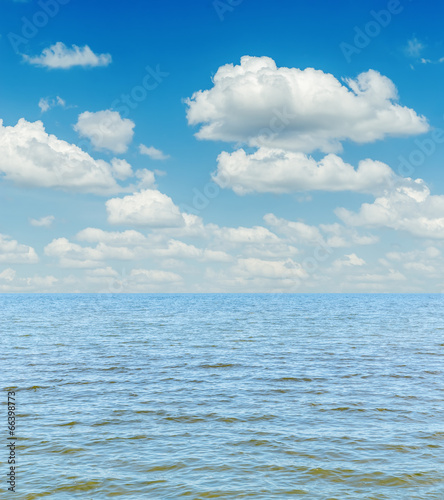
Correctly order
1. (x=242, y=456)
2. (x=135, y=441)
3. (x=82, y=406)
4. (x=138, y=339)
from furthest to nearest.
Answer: (x=138, y=339)
(x=82, y=406)
(x=135, y=441)
(x=242, y=456)

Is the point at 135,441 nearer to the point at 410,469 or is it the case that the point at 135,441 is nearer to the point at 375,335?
the point at 410,469

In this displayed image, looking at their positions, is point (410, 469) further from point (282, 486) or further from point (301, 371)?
point (301, 371)

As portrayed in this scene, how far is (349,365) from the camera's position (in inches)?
1348

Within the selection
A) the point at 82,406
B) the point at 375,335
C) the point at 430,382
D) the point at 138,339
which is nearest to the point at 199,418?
the point at 82,406

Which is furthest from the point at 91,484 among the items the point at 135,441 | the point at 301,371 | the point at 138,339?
the point at 138,339

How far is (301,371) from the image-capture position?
31766mm

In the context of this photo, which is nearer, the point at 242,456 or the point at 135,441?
the point at 242,456

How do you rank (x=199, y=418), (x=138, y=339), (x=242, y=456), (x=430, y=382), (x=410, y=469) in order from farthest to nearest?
(x=138, y=339) → (x=430, y=382) → (x=199, y=418) → (x=242, y=456) → (x=410, y=469)

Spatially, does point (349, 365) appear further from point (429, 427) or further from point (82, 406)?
point (82, 406)

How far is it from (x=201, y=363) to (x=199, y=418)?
1464 cm

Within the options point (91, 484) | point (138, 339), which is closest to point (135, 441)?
point (91, 484)

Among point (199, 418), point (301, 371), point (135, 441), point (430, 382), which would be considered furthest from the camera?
point (301, 371)

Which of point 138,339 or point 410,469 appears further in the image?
point 138,339

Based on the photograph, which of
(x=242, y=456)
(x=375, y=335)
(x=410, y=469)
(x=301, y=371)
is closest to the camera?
(x=410, y=469)
